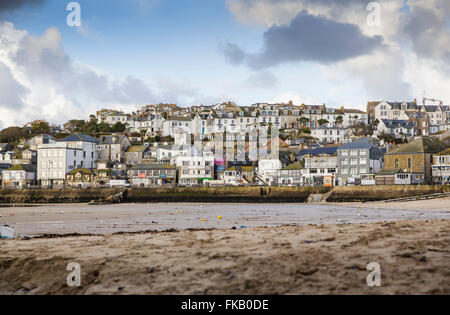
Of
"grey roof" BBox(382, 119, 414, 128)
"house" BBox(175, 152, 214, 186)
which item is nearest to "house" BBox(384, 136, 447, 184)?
"house" BBox(175, 152, 214, 186)

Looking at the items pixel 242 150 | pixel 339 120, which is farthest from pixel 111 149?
pixel 339 120

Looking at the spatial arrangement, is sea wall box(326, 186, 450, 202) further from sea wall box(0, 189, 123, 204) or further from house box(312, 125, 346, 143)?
house box(312, 125, 346, 143)

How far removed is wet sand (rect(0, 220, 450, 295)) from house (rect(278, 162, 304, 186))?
68.0 metres

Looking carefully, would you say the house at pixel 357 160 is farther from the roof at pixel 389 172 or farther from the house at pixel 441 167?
the house at pixel 441 167

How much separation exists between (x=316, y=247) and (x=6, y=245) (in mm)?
8985

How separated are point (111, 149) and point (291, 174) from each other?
39.6 metres

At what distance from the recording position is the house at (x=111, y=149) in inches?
3967

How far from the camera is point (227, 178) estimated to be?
271 ft

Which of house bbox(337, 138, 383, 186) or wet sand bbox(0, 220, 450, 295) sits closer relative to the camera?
wet sand bbox(0, 220, 450, 295)

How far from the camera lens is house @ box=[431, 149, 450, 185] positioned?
65625 mm

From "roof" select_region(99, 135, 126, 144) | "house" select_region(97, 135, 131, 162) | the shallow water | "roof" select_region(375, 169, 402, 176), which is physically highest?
"roof" select_region(99, 135, 126, 144)

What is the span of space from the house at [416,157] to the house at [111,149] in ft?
175

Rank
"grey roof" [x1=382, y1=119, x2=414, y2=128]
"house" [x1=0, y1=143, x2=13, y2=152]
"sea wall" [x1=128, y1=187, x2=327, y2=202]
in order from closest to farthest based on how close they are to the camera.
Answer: "sea wall" [x1=128, y1=187, x2=327, y2=202]
"grey roof" [x1=382, y1=119, x2=414, y2=128]
"house" [x1=0, y1=143, x2=13, y2=152]
